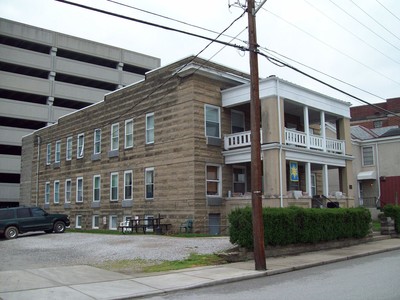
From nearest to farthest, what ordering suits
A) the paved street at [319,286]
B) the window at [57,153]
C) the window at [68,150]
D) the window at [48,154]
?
the paved street at [319,286] < the window at [68,150] < the window at [57,153] < the window at [48,154]

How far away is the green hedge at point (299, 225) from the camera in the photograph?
48.1ft

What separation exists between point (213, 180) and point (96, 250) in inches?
315

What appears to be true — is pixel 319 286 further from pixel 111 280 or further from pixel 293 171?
pixel 293 171

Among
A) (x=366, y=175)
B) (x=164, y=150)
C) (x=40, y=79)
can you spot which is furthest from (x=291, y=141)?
(x=40, y=79)

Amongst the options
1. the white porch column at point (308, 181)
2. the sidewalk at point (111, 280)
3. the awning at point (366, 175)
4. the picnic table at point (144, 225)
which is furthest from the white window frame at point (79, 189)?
the awning at point (366, 175)

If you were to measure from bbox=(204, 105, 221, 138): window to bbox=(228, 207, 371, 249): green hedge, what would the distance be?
7974 millimetres

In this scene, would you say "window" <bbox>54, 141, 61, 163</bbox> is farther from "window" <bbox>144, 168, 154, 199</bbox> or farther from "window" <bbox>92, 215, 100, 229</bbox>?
"window" <bbox>144, 168, 154, 199</bbox>

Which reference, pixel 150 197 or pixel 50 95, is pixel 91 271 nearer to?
pixel 150 197

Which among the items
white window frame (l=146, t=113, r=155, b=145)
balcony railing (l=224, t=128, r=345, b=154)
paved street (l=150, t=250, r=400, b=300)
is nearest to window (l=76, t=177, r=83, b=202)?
white window frame (l=146, t=113, r=155, b=145)

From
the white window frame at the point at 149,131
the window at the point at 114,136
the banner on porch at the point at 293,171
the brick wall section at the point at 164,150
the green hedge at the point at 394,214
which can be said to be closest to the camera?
the brick wall section at the point at 164,150

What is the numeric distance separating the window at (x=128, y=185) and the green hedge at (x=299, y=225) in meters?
12.6

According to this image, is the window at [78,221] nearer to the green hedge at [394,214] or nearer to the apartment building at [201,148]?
the apartment building at [201,148]

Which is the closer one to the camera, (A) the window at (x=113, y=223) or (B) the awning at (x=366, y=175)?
(A) the window at (x=113, y=223)

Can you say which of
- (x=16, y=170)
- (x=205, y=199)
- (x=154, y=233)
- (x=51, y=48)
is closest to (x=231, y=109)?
(x=205, y=199)
